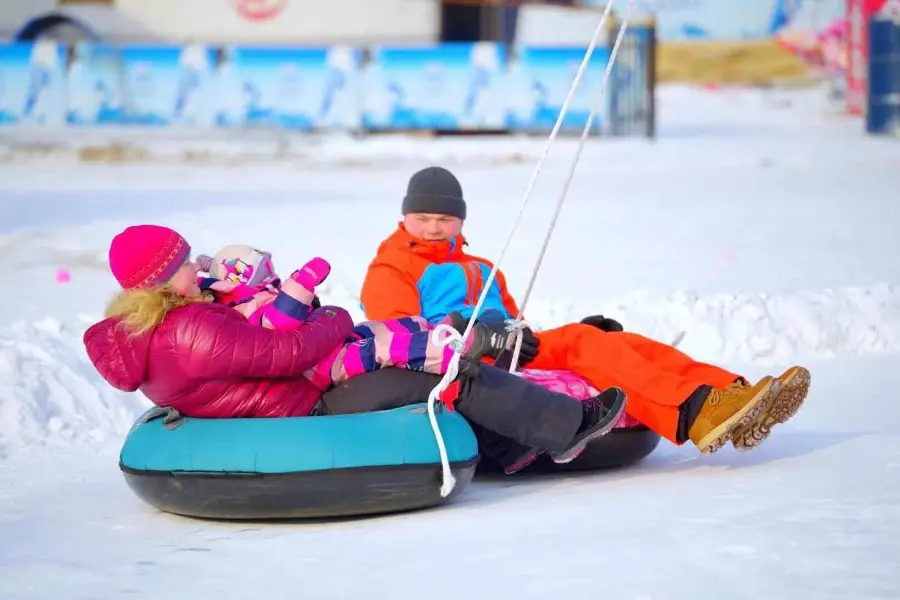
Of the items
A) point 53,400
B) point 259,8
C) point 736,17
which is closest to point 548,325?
point 53,400

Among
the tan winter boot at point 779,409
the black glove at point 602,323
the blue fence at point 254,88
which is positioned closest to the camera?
the tan winter boot at point 779,409

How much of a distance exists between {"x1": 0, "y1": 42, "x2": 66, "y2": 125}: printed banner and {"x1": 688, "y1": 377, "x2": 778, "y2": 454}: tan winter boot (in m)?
20.2

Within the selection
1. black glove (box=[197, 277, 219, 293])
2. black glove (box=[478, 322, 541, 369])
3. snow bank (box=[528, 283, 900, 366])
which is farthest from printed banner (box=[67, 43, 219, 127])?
black glove (box=[197, 277, 219, 293])

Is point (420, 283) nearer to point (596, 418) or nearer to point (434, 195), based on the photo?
point (434, 195)

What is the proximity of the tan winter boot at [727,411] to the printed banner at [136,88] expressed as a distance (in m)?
19.6

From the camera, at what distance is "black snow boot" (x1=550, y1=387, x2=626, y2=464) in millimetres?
4773

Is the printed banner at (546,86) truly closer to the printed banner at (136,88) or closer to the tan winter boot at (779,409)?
the printed banner at (136,88)

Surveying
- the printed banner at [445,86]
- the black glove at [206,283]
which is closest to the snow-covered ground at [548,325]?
the black glove at [206,283]

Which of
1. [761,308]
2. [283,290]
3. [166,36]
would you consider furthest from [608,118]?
[283,290]

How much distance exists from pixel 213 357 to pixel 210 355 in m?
0.01

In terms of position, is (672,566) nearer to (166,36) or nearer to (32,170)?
(32,170)

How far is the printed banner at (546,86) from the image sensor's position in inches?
870

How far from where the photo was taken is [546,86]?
2239 cm

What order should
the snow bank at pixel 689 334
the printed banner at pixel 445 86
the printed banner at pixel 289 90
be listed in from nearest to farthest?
the snow bank at pixel 689 334 < the printed banner at pixel 445 86 < the printed banner at pixel 289 90
